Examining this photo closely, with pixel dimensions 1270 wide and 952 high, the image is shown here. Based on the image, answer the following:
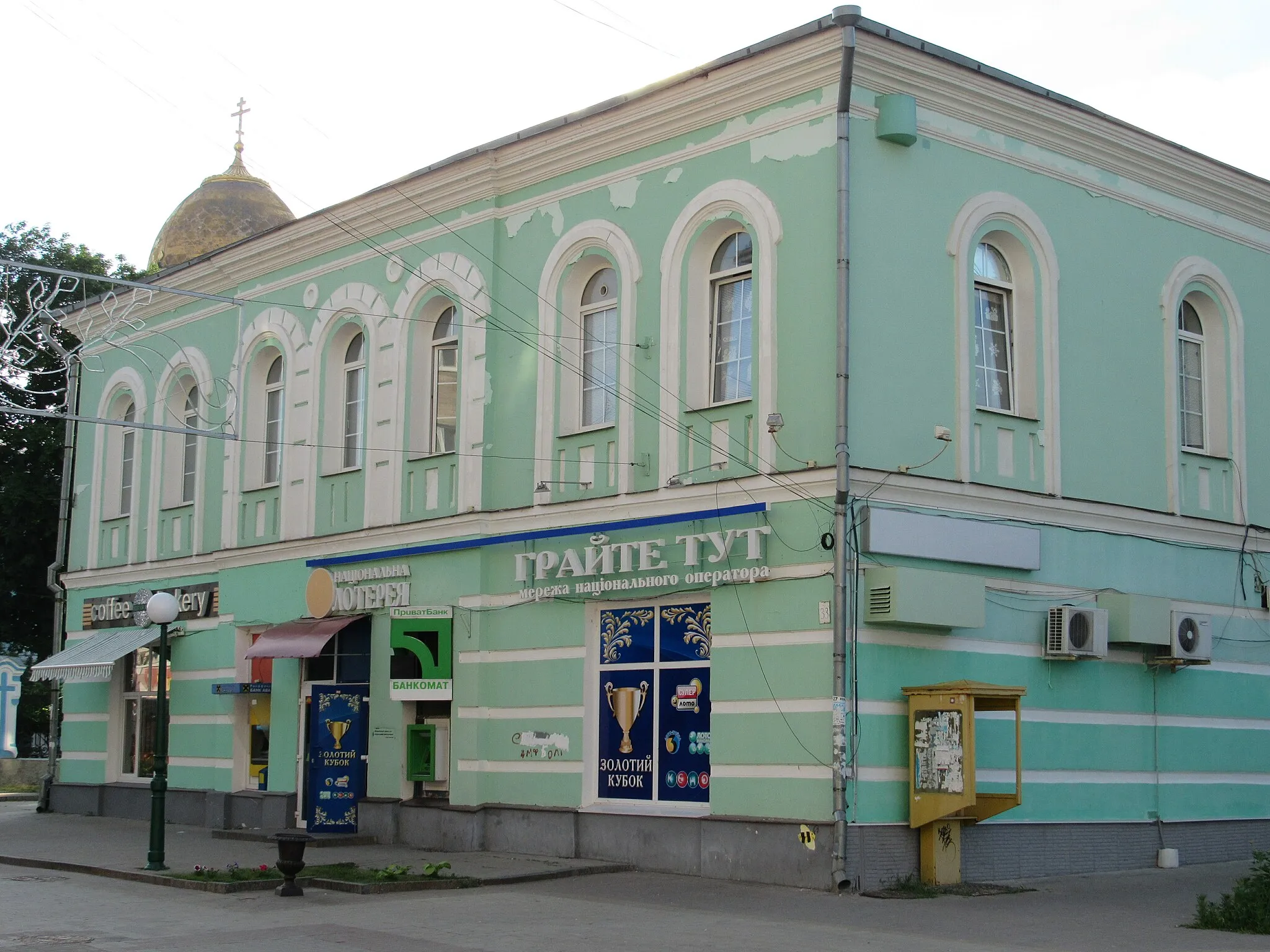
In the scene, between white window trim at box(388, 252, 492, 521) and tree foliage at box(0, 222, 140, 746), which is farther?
tree foliage at box(0, 222, 140, 746)

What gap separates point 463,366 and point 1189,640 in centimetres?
941

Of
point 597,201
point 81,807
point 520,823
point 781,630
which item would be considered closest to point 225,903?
point 520,823

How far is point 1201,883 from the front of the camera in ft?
56.2

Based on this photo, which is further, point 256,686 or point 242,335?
point 242,335

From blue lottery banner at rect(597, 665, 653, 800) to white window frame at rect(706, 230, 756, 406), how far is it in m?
3.23

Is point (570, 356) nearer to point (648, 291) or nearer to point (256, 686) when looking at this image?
point (648, 291)

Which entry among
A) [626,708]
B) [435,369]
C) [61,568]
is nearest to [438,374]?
[435,369]

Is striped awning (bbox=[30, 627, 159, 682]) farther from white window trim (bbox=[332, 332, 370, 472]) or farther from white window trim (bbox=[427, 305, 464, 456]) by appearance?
white window trim (bbox=[427, 305, 464, 456])

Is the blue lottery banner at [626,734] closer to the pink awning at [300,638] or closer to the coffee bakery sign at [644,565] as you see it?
the coffee bakery sign at [644,565]

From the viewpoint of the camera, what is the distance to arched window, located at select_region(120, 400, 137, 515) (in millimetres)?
28047

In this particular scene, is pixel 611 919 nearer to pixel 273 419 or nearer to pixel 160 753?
pixel 160 753

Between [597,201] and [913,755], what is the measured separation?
7633mm

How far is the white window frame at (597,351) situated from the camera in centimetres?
1900

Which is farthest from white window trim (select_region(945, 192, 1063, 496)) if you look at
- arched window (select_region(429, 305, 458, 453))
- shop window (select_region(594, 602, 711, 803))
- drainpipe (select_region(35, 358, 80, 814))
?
drainpipe (select_region(35, 358, 80, 814))
